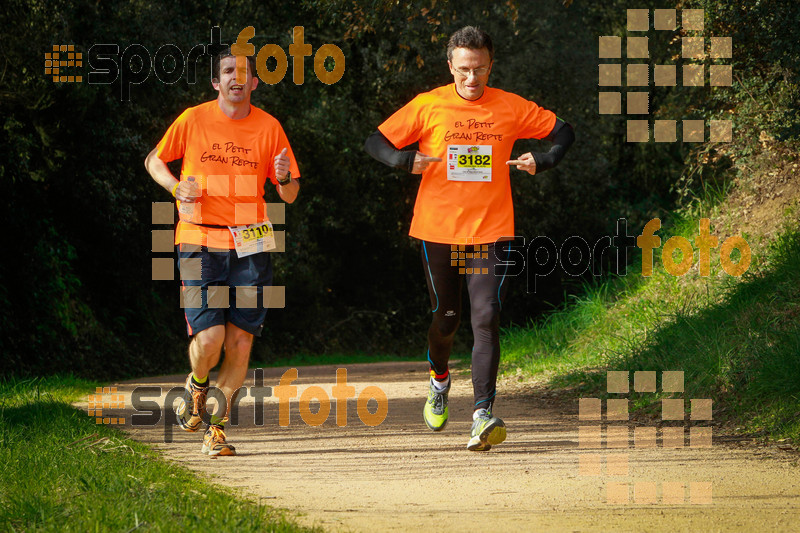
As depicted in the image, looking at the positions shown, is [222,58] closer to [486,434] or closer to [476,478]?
[486,434]

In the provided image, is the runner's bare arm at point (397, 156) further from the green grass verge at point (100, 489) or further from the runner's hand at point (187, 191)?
the green grass verge at point (100, 489)

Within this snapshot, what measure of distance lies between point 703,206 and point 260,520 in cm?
1006

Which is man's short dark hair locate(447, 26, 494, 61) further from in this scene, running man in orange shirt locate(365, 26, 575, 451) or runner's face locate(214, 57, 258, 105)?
runner's face locate(214, 57, 258, 105)

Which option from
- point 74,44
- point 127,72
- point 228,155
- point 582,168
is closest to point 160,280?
point 127,72

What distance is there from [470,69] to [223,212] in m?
1.94

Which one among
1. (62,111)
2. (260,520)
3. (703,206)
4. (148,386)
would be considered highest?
(62,111)

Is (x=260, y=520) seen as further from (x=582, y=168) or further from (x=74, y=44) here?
(x=582, y=168)

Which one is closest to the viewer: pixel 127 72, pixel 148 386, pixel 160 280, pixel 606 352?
pixel 606 352

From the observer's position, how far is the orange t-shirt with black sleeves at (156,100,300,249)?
22.7 ft

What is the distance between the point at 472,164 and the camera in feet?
23.1

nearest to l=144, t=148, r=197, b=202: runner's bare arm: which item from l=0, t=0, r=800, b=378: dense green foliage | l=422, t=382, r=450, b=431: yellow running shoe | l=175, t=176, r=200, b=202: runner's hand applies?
l=175, t=176, r=200, b=202: runner's hand

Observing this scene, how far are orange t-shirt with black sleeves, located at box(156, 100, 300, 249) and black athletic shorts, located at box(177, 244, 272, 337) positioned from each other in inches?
3.9

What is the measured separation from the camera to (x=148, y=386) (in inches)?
520

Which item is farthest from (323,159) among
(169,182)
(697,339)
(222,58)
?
(169,182)
